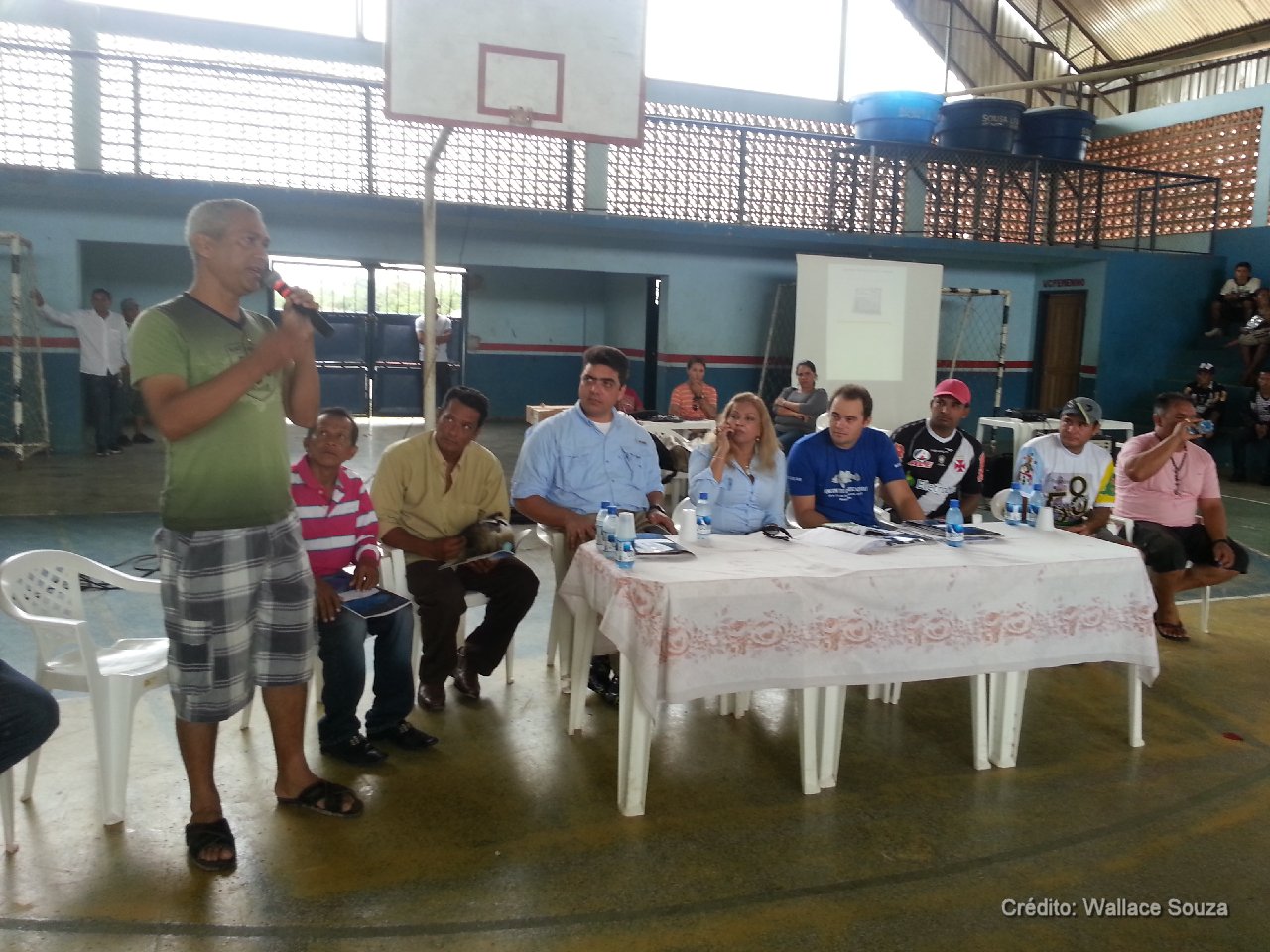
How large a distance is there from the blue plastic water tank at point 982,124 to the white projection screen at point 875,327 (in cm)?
152

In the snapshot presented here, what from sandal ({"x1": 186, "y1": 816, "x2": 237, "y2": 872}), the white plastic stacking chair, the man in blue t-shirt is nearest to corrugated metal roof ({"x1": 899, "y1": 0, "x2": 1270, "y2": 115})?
the man in blue t-shirt

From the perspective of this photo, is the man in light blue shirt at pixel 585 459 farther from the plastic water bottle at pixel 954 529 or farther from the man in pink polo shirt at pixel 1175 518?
the man in pink polo shirt at pixel 1175 518

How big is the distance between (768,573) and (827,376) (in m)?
7.46

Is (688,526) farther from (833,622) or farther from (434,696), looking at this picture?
(434,696)

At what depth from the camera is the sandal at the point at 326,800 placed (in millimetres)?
2568

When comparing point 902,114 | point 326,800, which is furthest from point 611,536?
point 902,114

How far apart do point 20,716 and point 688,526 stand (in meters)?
1.80

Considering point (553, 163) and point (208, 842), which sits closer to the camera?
point (208, 842)

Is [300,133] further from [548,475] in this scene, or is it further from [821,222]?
[548,475]

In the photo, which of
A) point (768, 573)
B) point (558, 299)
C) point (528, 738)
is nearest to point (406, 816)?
point (528, 738)

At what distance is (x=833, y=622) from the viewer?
2736 mm

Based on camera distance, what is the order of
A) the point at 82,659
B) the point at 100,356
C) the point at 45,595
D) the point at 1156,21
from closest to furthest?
the point at 82,659
the point at 45,595
the point at 100,356
the point at 1156,21

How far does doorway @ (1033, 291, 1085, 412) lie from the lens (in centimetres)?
1162

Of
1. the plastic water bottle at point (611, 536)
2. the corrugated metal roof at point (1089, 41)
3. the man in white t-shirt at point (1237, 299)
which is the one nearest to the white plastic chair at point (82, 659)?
the plastic water bottle at point (611, 536)
